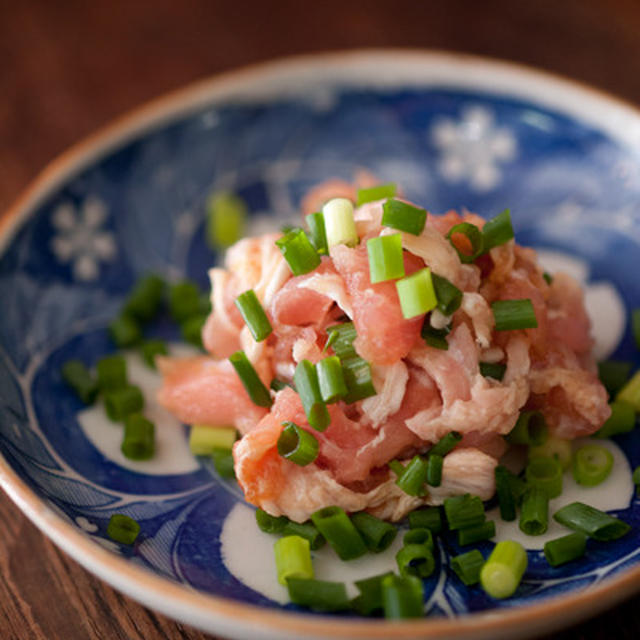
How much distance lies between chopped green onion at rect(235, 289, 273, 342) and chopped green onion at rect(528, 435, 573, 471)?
1055mm

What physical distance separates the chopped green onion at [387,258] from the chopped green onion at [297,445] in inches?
21.8

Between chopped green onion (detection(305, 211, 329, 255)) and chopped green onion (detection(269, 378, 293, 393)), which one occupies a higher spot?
chopped green onion (detection(305, 211, 329, 255))

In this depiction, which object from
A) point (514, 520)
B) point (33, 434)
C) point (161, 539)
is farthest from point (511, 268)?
point (33, 434)

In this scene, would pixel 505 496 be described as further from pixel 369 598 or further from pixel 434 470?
pixel 369 598

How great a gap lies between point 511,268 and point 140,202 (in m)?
2.00

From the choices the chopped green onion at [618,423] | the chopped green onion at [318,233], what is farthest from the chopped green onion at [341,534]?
the chopped green onion at [618,423]

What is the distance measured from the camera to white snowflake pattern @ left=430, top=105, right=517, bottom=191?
13.5 ft

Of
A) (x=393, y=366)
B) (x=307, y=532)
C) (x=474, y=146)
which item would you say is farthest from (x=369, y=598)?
(x=474, y=146)

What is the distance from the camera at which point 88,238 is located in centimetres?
385

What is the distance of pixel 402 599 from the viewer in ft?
7.54

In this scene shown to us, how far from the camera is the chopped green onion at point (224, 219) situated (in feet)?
13.3

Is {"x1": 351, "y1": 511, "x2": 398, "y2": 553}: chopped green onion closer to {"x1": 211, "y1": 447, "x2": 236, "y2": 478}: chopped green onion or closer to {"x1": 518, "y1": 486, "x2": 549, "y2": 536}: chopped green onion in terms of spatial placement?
{"x1": 518, "y1": 486, "x2": 549, "y2": 536}: chopped green onion

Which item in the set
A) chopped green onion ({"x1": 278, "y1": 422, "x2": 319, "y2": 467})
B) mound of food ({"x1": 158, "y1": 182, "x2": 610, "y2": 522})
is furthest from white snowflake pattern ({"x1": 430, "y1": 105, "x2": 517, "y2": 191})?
chopped green onion ({"x1": 278, "y1": 422, "x2": 319, "y2": 467})

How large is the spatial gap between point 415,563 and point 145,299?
71.8 inches
